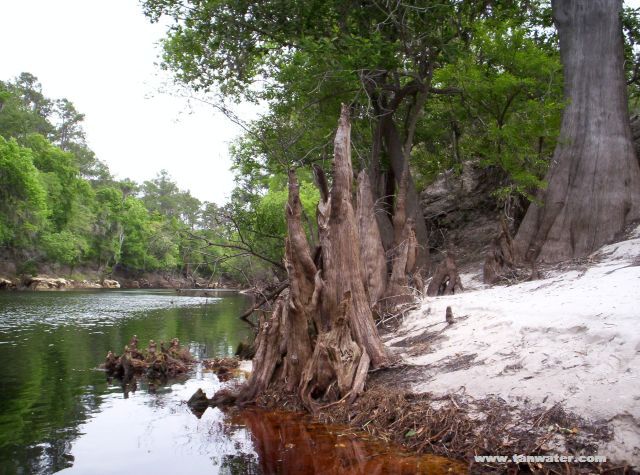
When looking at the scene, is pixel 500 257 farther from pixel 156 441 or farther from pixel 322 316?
pixel 156 441

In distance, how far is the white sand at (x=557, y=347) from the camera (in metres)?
4.76

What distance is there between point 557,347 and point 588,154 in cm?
785

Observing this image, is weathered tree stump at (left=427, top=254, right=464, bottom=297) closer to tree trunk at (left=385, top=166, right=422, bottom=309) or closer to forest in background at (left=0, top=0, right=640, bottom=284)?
tree trunk at (left=385, top=166, right=422, bottom=309)

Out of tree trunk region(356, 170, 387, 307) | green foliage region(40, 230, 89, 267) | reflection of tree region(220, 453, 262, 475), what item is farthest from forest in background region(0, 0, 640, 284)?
green foliage region(40, 230, 89, 267)

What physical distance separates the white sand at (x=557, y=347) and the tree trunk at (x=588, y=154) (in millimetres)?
2467

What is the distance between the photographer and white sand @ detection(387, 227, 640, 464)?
4.76 metres

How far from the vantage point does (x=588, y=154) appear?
1219cm

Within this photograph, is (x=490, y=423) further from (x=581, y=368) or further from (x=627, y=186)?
(x=627, y=186)

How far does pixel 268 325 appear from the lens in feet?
Answer: 27.5

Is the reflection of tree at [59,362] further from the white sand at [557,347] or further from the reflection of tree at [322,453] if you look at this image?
the white sand at [557,347]

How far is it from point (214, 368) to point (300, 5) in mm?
9205

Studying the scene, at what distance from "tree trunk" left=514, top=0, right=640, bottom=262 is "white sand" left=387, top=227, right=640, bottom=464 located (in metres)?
2.47

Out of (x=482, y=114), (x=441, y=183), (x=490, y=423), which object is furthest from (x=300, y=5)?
(x=490, y=423)

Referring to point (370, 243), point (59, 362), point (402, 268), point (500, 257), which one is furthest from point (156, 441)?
point (500, 257)
